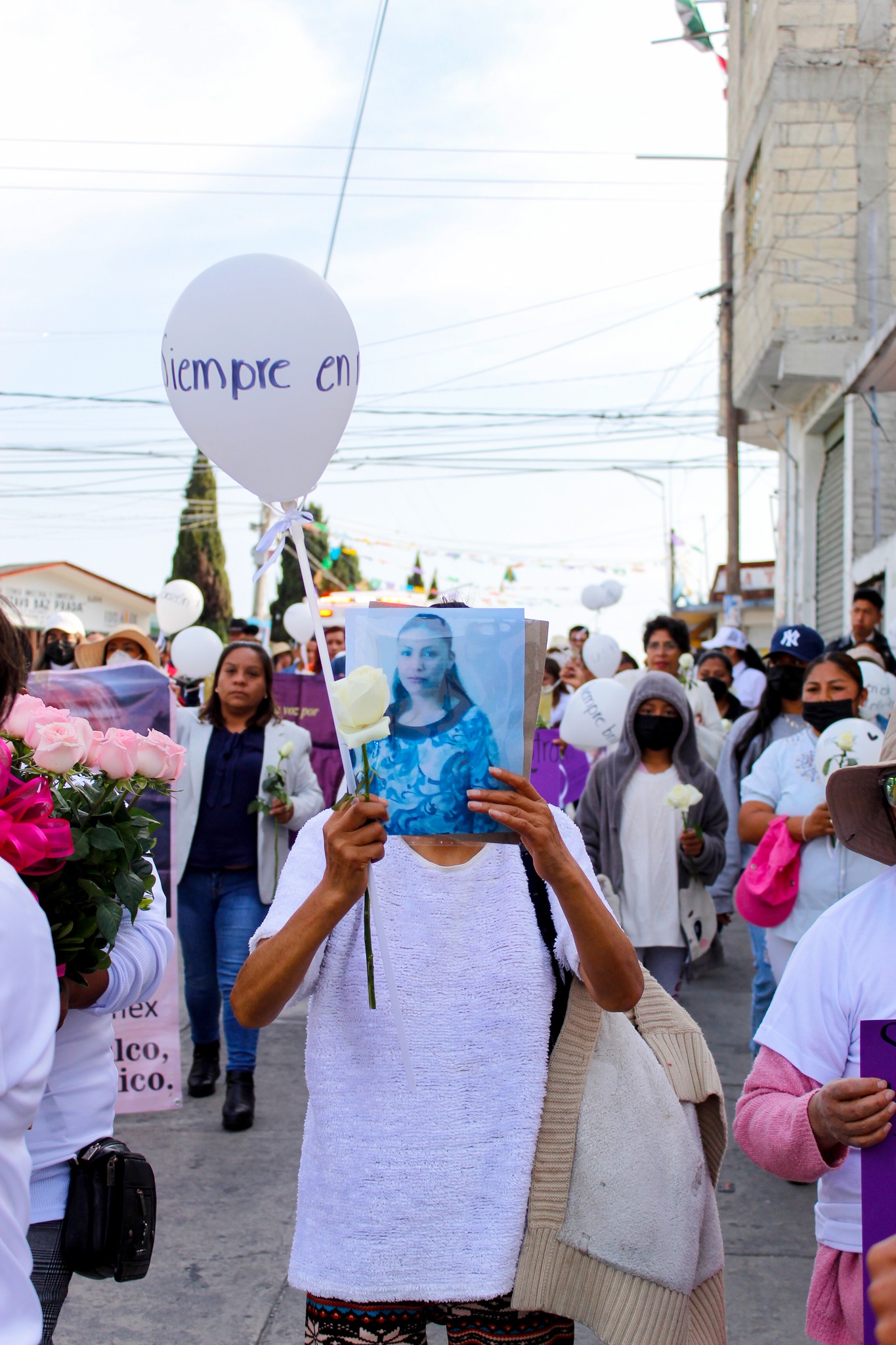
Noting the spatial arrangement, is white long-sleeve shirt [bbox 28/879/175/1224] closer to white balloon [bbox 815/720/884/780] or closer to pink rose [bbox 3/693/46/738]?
pink rose [bbox 3/693/46/738]

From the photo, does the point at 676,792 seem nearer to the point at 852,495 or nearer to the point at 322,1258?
the point at 322,1258

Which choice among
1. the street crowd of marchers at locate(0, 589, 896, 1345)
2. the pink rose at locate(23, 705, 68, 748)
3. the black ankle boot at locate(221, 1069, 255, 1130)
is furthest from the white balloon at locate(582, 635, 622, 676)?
the pink rose at locate(23, 705, 68, 748)

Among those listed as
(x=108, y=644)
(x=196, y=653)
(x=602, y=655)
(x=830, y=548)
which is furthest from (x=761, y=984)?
(x=830, y=548)

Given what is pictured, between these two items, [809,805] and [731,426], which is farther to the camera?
[731,426]

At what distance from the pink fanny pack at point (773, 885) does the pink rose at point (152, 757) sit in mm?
2970

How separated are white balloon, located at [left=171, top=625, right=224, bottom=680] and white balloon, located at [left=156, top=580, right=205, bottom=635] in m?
2.38

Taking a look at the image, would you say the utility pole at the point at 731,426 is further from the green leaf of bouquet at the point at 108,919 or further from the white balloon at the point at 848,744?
the green leaf of bouquet at the point at 108,919

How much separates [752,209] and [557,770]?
12.2 m

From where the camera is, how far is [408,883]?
2.20m

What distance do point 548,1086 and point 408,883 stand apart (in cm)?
45

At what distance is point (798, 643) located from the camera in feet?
20.7

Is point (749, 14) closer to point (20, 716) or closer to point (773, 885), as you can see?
point (773, 885)

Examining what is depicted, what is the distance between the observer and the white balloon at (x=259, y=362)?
2723 millimetres

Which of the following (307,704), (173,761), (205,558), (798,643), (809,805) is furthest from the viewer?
(205,558)
